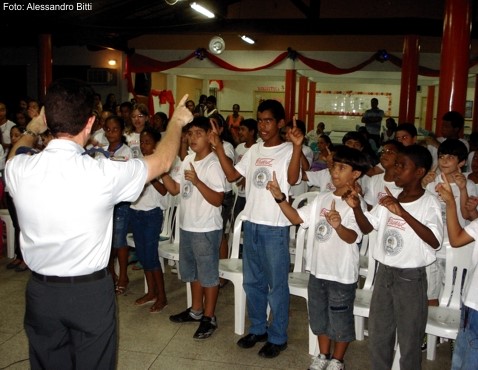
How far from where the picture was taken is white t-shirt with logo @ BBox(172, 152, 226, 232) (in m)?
3.59

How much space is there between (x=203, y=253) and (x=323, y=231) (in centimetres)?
98

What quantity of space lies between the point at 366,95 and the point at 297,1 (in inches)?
327

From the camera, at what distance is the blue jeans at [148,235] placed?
4.12m

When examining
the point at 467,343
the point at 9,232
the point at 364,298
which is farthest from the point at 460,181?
the point at 9,232

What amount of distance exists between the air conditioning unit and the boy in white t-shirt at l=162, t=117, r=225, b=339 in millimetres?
10664

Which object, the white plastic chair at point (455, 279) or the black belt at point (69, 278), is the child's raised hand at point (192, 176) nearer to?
the black belt at point (69, 278)

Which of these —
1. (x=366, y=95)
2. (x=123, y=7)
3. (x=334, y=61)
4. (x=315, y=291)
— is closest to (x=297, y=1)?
(x=334, y=61)

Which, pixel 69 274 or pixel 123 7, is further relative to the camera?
pixel 123 7

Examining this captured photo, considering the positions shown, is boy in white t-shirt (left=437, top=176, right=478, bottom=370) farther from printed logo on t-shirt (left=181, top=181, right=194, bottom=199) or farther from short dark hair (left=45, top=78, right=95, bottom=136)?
printed logo on t-shirt (left=181, top=181, right=194, bottom=199)

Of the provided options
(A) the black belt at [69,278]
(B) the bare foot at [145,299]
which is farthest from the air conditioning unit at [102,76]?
(A) the black belt at [69,278]

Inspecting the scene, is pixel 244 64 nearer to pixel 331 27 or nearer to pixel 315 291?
pixel 331 27

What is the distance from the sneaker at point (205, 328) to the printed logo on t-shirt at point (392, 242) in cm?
156

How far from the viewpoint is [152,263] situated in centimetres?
416

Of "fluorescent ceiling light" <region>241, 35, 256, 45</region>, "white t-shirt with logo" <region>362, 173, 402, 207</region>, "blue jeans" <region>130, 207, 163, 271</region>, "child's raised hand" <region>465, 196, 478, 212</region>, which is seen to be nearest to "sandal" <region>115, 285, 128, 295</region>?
"blue jeans" <region>130, 207, 163, 271</region>
